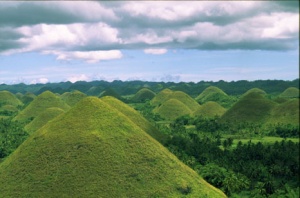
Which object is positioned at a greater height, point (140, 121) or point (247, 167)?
point (140, 121)

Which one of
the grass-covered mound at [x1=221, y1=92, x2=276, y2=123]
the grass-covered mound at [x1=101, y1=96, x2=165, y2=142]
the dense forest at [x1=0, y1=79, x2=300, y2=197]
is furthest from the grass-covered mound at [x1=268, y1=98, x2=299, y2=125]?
the grass-covered mound at [x1=101, y1=96, x2=165, y2=142]

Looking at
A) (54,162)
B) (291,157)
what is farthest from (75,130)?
(291,157)

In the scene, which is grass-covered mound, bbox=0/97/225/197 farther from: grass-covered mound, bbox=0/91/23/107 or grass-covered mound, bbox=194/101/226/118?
grass-covered mound, bbox=0/91/23/107

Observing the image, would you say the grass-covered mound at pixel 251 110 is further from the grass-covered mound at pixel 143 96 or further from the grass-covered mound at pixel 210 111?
the grass-covered mound at pixel 143 96

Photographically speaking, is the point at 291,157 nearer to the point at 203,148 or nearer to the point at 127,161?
the point at 203,148

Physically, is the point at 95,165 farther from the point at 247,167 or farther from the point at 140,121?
the point at 140,121

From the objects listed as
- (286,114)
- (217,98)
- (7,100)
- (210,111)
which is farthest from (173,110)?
(7,100)
